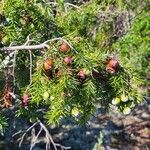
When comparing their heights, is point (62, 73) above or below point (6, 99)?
above

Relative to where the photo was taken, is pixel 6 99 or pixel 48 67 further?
pixel 6 99

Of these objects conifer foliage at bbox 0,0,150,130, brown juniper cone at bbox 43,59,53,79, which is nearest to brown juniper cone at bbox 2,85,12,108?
conifer foliage at bbox 0,0,150,130

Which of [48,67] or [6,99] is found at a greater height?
[48,67]

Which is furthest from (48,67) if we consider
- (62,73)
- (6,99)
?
(6,99)

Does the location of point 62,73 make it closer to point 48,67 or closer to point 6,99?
point 48,67

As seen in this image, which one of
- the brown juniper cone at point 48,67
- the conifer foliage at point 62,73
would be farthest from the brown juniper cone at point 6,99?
the brown juniper cone at point 48,67

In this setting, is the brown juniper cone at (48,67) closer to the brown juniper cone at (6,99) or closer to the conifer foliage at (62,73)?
the conifer foliage at (62,73)

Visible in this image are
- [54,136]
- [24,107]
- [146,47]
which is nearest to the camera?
[24,107]

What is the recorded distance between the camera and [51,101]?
2.29 meters

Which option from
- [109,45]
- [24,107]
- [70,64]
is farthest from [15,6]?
[109,45]

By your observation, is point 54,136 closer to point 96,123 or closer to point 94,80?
point 96,123

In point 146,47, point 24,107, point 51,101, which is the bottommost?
point 146,47

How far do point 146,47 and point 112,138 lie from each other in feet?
10.4

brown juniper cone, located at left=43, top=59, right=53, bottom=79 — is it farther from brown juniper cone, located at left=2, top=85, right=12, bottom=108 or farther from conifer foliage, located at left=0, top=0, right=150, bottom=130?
brown juniper cone, located at left=2, top=85, right=12, bottom=108
